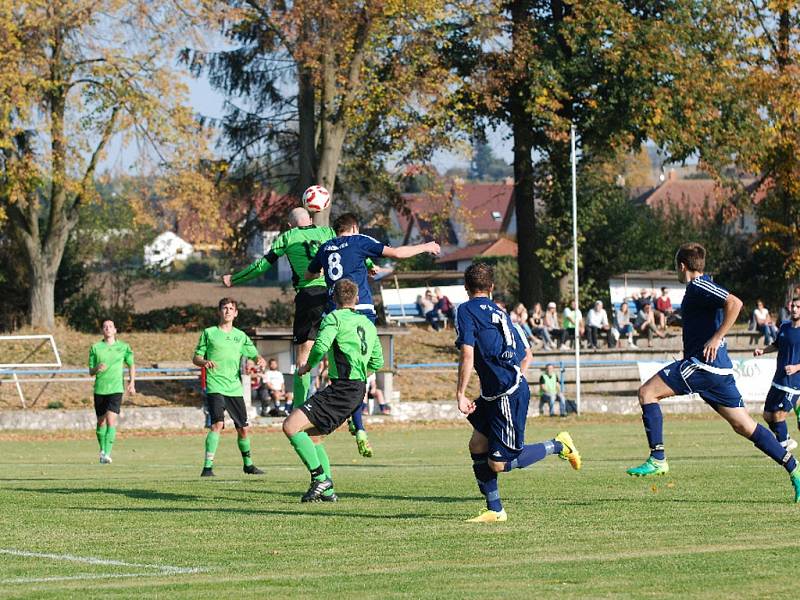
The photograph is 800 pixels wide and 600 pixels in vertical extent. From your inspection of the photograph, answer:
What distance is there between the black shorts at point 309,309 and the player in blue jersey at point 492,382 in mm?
3871

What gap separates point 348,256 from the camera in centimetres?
1362

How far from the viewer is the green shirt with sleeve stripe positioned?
14.2m

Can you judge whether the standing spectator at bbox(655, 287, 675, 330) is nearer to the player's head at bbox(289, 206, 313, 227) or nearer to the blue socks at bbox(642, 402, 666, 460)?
the player's head at bbox(289, 206, 313, 227)

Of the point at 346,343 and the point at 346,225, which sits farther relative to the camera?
the point at 346,225

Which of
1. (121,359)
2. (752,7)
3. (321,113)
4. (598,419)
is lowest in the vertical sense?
(598,419)

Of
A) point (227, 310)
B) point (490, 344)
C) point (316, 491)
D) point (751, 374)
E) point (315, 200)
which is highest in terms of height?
point (315, 200)

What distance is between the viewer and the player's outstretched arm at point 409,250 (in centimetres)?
1271

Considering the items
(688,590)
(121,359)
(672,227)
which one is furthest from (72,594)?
(672,227)

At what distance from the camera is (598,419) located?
33656 millimetres

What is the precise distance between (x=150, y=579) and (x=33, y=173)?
102 feet

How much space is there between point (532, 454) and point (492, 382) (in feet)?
2.66

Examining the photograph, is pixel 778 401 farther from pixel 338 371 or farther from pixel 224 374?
pixel 338 371

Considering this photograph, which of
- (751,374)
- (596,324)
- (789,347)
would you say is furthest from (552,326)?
(789,347)

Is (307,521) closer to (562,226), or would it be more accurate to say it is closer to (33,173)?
(33,173)
